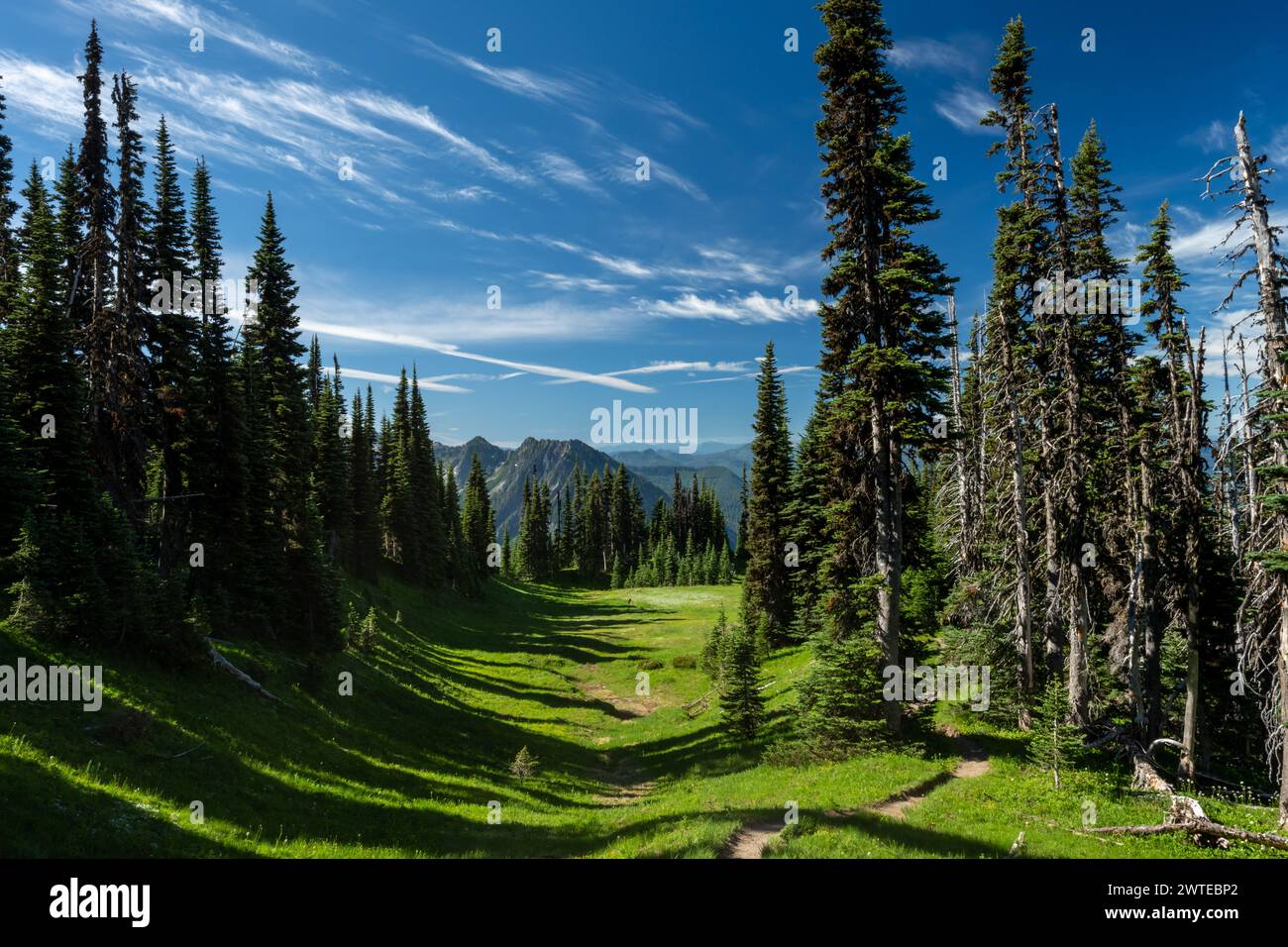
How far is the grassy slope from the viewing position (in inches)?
433

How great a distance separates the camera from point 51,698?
13.3m

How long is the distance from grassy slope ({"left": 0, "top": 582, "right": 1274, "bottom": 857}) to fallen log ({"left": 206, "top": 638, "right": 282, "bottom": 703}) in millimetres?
543

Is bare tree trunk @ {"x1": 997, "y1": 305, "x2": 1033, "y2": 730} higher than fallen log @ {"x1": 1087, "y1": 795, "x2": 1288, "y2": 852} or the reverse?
higher

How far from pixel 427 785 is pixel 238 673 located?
25.5 feet

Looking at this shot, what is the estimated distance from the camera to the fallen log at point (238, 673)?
1955cm

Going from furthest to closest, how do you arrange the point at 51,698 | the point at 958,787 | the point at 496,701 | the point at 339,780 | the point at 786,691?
1. the point at 496,701
2. the point at 786,691
3. the point at 339,780
4. the point at 958,787
5. the point at 51,698

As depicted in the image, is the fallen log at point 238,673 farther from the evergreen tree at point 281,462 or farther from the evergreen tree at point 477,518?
the evergreen tree at point 477,518

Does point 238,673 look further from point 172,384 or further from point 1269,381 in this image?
point 1269,381

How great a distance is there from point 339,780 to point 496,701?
61.8 ft

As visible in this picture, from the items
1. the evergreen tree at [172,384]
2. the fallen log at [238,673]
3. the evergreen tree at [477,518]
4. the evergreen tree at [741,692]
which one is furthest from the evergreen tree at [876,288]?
the evergreen tree at [477,518]

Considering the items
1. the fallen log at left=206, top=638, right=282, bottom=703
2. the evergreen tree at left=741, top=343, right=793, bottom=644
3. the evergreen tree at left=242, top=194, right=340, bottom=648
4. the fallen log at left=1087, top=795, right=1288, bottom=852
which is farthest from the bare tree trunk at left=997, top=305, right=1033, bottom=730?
the evergreen tree at left=242, top=194, right=340, bottom=648

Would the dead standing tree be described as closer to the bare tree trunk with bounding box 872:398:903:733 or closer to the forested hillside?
the forested hillside
